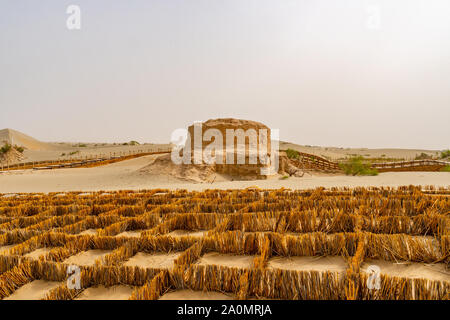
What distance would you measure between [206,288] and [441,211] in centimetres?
299

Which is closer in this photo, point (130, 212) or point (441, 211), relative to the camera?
point (441, 211)

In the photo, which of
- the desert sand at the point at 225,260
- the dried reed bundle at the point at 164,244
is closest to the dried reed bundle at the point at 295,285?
the desert sand at the point at 225,260

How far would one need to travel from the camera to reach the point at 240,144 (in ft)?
41.5

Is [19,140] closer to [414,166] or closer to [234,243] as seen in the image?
[414,166]

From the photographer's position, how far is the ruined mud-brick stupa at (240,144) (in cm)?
1081

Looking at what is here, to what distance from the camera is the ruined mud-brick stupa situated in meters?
10.8

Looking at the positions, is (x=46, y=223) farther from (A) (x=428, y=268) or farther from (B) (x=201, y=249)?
(A) (x=428, y=268)

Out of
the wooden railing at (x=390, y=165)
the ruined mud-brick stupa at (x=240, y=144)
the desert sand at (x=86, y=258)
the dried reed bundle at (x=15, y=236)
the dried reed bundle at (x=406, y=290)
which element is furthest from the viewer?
the wooden railing at (x=390, y=165)

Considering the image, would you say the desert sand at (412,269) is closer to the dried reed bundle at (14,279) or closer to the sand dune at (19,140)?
the dried reed bundle at (14,279)

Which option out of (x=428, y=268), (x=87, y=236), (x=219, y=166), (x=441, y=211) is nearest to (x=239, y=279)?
(x=428, y=268)
